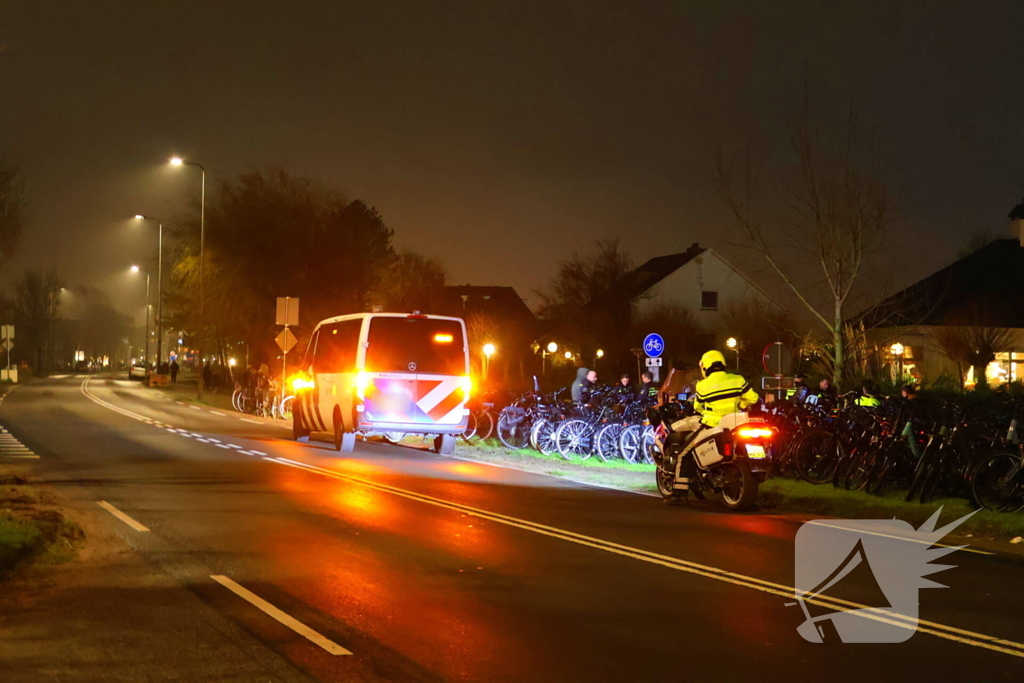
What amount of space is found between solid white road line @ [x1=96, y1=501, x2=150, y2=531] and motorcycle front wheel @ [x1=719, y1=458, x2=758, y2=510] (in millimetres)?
6574

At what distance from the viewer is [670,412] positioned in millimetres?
14422

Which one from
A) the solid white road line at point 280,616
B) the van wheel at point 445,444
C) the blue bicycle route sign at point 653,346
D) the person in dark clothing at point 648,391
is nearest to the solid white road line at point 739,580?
the solid white road line at point 280,616

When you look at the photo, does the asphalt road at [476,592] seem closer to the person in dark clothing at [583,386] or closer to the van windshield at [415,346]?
the van windshield at [415,346]

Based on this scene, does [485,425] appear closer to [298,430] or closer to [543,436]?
[543,436]

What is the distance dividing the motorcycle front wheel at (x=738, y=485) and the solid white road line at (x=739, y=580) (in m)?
2.75

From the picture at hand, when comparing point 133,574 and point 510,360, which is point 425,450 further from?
point 510,360

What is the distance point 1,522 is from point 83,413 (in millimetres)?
24456

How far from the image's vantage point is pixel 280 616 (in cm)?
726

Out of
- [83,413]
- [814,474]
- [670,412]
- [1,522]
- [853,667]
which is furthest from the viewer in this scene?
[83,413]

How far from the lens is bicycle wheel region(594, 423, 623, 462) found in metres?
20.2

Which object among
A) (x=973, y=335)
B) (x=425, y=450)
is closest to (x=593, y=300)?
(x=973, y=335)

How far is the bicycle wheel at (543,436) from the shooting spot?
2155cm

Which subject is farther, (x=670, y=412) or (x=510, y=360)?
(x=510, y=360)

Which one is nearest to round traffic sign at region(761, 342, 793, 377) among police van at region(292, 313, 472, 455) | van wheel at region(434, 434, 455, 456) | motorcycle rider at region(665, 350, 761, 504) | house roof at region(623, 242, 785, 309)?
police van at region(292, 313, 472, 455)
